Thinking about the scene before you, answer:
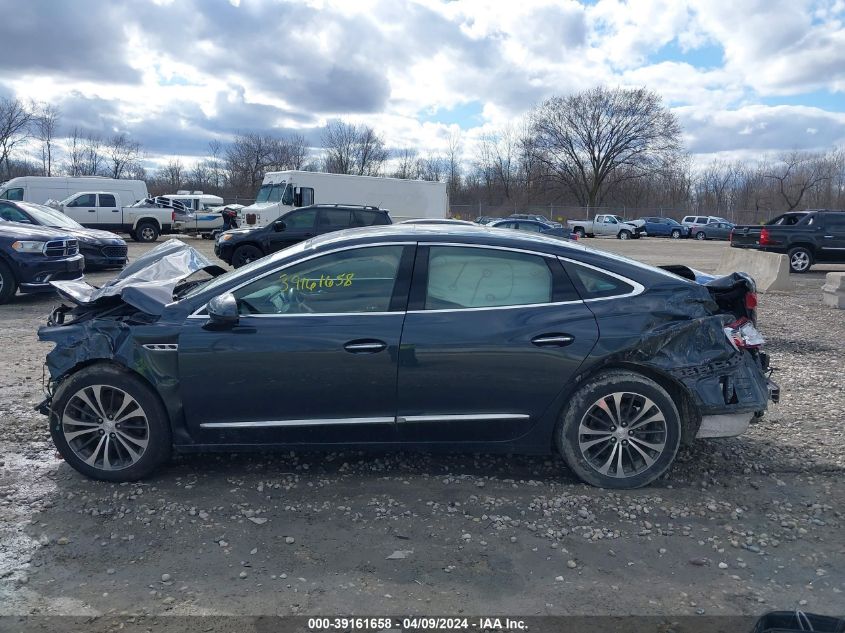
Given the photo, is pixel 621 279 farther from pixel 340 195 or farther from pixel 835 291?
pixel 340 195

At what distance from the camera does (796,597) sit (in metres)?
3.17

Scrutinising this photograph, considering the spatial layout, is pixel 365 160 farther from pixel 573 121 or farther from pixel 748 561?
pixel 748 561

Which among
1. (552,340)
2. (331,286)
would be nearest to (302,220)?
(331,286)

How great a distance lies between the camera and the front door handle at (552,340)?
4066 millimetres

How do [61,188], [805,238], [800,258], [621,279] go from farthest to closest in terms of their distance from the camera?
[61,188], [800,258], [805,238], [621,279]

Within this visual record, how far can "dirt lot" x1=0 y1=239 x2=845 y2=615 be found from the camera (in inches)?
124

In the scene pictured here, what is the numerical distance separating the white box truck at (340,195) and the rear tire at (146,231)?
4.70 metres

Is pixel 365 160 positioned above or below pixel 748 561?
above

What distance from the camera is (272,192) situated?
26.7 metres

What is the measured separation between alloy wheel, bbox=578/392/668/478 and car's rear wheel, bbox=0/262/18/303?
988 centimetres

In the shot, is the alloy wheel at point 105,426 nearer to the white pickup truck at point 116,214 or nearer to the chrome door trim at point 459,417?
the chrome door trim at point 459,417

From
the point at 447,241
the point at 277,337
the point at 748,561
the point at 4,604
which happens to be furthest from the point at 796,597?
the point at 4,604

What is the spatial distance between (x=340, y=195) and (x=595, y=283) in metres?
24.1

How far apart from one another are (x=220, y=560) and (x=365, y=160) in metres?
66.5
